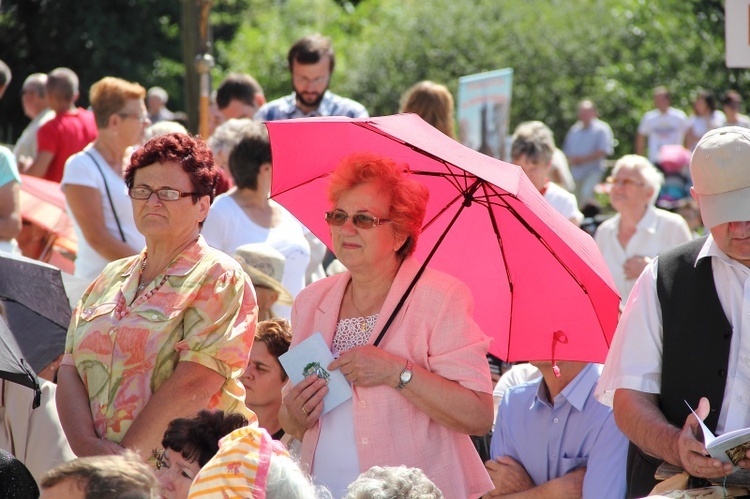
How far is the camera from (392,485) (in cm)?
339

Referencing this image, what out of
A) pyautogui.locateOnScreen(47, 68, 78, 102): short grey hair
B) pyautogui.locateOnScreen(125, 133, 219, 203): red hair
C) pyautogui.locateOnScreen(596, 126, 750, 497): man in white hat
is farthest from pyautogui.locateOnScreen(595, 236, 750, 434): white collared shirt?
pyautogui.locateOnScreen(47, 68, 78, 102): short grey hair

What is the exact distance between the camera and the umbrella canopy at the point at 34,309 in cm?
479

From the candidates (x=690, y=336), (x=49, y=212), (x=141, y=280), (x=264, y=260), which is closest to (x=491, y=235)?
(x=690, y=336)

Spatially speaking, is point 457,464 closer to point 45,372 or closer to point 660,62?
point 45,372

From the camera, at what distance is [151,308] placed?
14.0ft

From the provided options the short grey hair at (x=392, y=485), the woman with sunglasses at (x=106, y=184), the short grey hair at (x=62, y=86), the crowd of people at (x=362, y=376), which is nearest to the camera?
the short grey hair at (x=392, y=485)

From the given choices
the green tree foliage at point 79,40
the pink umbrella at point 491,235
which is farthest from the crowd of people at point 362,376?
the green tree foliage at point 79,40

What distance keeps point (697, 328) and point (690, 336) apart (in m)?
0.03

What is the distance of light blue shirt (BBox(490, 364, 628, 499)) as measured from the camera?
4.78m

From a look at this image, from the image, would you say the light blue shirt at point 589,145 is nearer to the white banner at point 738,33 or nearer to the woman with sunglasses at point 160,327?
the white banner at point 738,33

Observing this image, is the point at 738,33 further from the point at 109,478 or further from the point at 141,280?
the point at 109,478

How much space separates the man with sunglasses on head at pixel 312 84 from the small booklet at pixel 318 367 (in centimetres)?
371

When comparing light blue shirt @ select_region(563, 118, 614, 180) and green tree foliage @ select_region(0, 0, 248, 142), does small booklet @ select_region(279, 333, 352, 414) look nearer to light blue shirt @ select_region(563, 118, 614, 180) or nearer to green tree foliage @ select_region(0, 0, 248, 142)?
light blue shirt @ select_region(563, 118, 614, 180)

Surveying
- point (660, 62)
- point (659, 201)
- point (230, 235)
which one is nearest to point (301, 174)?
point (230, 235)
